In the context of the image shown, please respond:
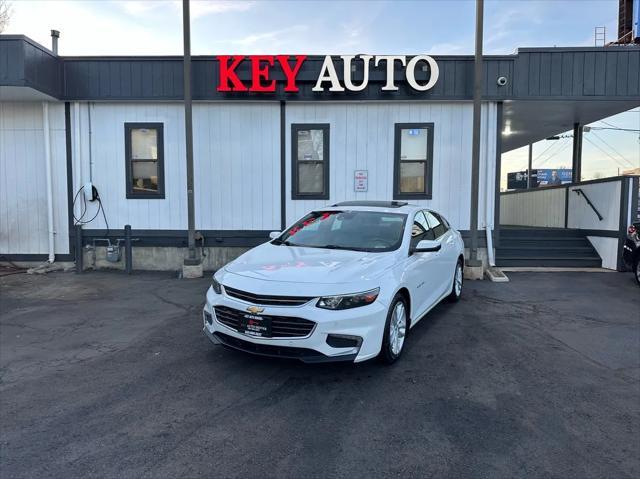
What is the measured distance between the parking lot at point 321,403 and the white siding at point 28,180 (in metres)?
4.31

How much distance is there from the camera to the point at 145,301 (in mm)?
7031

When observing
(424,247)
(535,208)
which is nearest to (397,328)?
(424,247)

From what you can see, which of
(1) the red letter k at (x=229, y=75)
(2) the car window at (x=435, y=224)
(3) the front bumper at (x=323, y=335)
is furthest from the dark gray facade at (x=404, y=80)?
(3) the front bumper at (x=323, y=335)

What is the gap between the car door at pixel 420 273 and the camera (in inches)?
183

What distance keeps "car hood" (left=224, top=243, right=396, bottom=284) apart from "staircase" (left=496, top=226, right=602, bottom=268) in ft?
21.4

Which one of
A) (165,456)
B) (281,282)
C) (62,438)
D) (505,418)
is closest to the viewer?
(165,456)

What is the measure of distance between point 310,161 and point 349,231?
490cm

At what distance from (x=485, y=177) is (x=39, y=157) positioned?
9.98m

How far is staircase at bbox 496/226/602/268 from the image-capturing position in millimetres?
9891

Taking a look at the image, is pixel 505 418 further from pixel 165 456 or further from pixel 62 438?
pixel 62 438

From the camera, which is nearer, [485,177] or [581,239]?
[485,177]

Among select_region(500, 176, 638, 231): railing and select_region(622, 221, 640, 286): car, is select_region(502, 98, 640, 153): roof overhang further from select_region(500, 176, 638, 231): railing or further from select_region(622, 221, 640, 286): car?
select_region(622, 221, 640, 286): car

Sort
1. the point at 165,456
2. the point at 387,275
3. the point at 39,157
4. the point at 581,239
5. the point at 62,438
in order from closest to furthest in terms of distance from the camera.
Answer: the point at 165,456
the point at 62,438
the point at 387,275
the point at 39,157
the point at 581,239

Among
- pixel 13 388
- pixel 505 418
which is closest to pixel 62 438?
pixel 13 388
